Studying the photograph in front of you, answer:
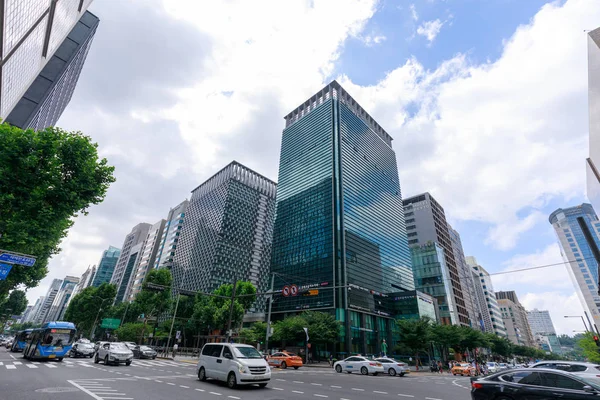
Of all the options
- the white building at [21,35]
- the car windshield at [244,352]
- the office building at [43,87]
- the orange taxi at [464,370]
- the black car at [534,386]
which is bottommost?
the orange taxi at [464,370]

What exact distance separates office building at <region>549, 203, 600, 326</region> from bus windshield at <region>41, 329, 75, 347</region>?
14766 centimetres

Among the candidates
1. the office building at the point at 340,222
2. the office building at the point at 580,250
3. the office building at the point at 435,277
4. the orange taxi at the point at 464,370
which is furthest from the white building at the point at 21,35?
the office building at the point at 580,250

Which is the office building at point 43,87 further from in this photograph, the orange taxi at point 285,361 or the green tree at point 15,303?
the green tree at point 15,303

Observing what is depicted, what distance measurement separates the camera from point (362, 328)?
2245 inches

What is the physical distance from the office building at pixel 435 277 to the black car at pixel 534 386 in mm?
82449

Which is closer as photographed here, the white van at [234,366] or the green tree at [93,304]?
the white van at [234,366]

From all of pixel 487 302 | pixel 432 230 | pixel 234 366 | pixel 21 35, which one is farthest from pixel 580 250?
pixel 21 35

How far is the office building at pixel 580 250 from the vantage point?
4537 inches

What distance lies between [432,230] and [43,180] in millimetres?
104720

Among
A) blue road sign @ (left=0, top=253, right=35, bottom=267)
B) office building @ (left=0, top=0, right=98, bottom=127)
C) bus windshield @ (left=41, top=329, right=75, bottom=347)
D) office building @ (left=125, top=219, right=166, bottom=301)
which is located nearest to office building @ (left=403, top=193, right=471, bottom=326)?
bus windshield @ (left=41, top=329, right=75, bottom=347)

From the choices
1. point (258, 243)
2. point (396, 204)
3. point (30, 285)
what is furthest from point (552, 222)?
point (30, 285)

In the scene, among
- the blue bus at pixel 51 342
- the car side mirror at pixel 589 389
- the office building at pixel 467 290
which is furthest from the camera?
the office building at pixel 467 290

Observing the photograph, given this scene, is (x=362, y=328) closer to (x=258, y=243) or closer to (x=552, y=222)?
(x=258, y=243)

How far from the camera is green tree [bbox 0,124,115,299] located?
15078 mm
